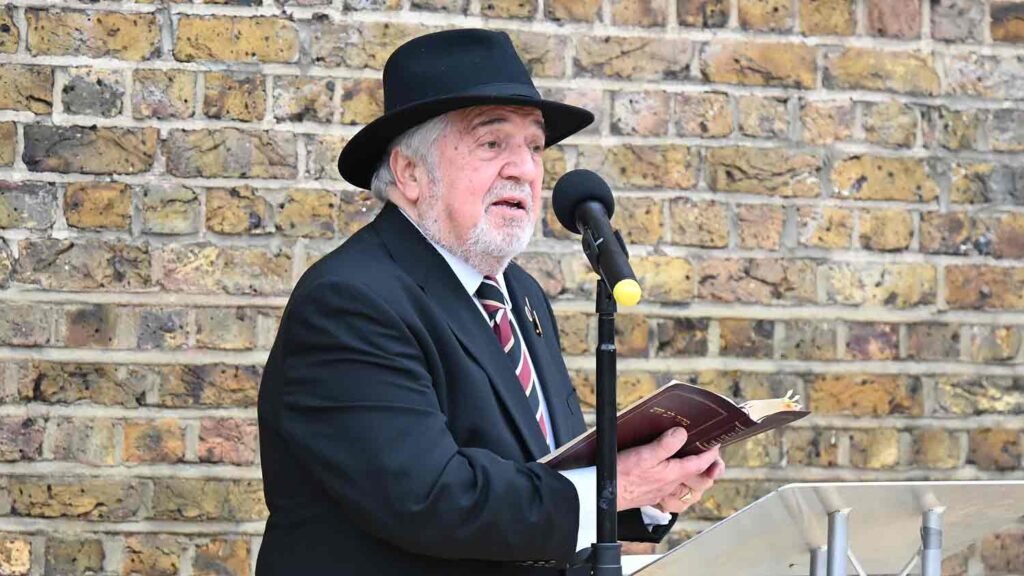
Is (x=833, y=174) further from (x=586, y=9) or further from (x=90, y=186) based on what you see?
(x=90, y=186)

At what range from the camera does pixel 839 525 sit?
2.66 meters

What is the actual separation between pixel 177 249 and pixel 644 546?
1.49 metres

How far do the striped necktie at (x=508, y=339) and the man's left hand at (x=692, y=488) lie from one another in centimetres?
27

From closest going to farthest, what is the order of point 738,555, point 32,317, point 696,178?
point 738,555 < point 32,317 < point 696,178

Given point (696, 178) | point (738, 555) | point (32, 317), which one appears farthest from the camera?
point (696, 178)

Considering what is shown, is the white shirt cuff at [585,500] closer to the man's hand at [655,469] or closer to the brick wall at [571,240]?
the man's hand at [655,469]

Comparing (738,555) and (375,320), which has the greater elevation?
(375,320)

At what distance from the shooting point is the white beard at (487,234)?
2998mm

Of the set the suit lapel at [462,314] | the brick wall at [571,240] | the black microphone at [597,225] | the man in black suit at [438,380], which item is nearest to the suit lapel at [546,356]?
the man in black suit at [438,380]

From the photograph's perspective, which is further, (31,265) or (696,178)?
(696,178)

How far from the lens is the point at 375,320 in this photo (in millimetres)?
2736

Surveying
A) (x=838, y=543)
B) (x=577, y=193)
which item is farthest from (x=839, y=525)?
(x=577, y=193)

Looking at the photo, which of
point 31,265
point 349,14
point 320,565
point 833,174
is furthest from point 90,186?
point 833,174

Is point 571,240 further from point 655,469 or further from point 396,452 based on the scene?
point 396,452
